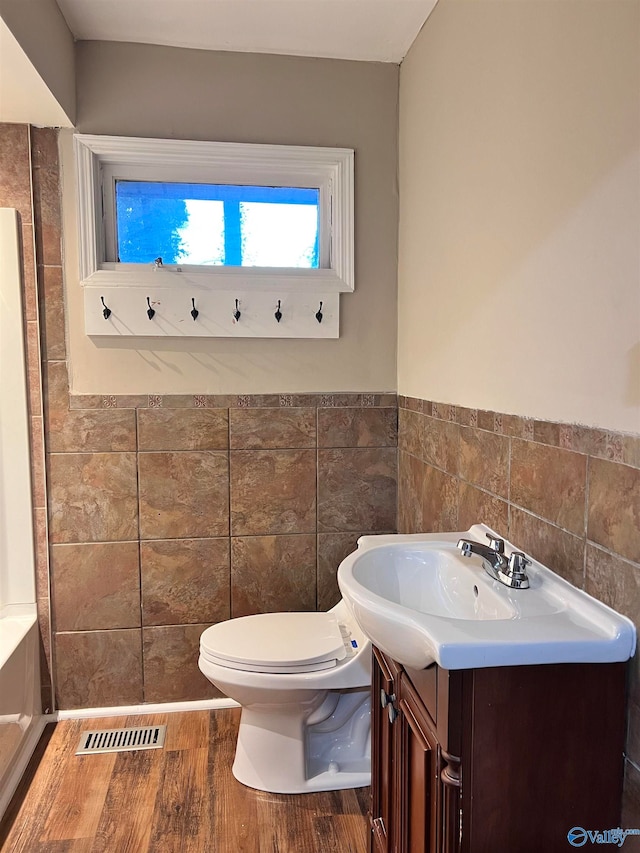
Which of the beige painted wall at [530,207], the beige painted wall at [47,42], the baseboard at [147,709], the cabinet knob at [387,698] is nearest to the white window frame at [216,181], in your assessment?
the beige painted wall at [47,42]

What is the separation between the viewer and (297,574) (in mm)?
2455

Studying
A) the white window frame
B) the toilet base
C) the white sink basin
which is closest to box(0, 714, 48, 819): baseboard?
the toilet base

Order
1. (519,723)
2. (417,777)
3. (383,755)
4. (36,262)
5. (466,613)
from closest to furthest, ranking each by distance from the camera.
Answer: (519,723) → (417,777) → (466,613) → (383,755) → (36,262)

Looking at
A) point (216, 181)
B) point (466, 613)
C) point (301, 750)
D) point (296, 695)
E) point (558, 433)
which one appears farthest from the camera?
point (216, 181)

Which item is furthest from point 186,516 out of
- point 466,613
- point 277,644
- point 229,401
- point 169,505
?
point 466,613

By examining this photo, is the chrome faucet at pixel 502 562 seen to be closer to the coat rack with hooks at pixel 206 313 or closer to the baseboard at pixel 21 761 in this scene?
the coat rack with hooks at pixel 206 313

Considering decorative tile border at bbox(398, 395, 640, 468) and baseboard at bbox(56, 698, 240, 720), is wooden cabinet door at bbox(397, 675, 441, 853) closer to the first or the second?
decorative tile border at bbox(398, 395, 640, 468)

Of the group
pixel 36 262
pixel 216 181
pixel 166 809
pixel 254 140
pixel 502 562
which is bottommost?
pixel 166 809

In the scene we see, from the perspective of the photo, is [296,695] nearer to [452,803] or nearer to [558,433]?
[452,803]

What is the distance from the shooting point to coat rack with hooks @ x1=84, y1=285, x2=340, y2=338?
89.2 inches

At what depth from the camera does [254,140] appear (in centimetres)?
231

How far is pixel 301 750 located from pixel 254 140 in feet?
6.87

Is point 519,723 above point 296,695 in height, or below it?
above

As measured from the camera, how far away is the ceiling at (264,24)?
78.0 inches
